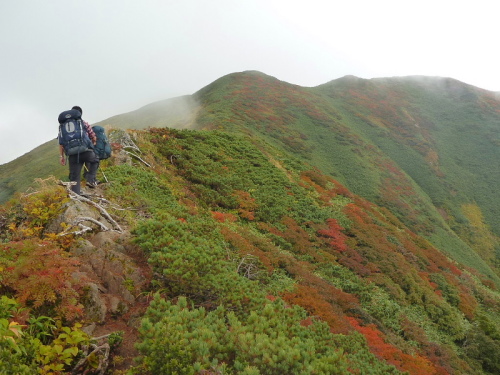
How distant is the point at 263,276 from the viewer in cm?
1040

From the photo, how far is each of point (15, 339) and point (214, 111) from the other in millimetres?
42238

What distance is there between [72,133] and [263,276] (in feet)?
23.8

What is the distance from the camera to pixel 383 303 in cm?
1493

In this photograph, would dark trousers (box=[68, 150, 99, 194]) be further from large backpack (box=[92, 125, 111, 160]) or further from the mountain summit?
large backpack (box=[92, 125, 111, 160])

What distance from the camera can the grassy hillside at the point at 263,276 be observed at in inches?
218

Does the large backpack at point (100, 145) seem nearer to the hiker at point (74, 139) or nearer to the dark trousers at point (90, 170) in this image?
the dark trousers at point (90, 170)

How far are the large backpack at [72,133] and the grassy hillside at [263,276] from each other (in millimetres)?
1308

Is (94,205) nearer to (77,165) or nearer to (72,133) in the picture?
(77,165)

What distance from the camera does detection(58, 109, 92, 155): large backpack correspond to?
8.55 metres

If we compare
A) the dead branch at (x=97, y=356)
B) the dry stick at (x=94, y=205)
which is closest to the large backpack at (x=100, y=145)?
the dry stick at (x=94, y=205)

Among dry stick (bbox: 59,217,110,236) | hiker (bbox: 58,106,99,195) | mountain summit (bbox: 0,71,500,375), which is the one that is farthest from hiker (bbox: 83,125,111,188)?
dry stick (bbox: 59,217,110,236)

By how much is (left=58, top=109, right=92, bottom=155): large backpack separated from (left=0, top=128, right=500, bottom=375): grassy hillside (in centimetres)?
131

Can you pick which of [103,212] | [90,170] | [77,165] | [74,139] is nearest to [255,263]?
[103,212]

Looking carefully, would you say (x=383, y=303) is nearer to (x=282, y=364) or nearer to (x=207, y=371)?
(x=282, y=364)
